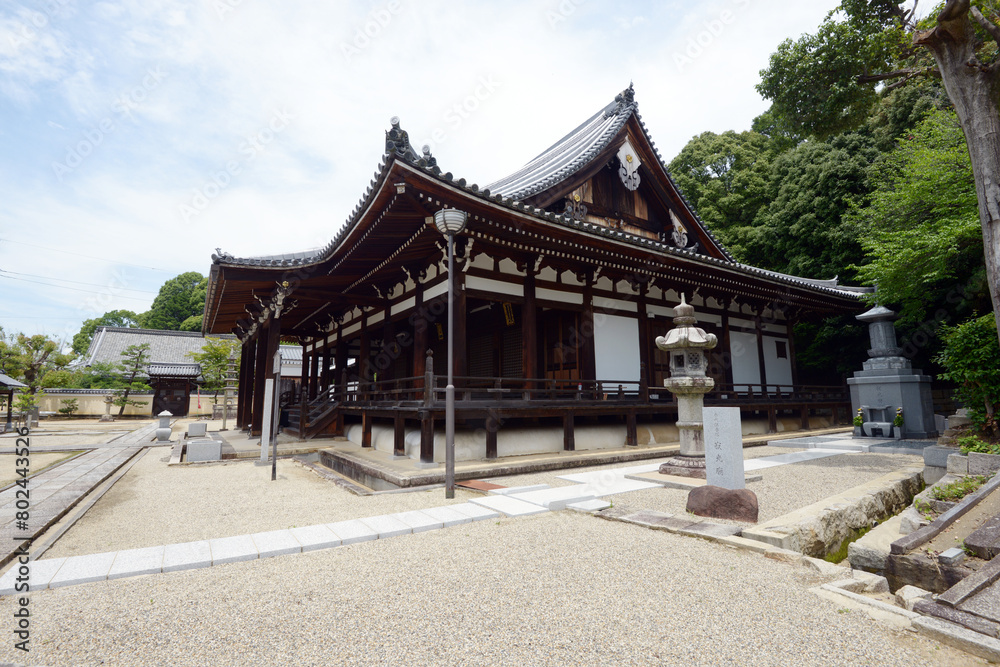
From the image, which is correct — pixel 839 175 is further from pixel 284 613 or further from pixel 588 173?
pixel 284 613

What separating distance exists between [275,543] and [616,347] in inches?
356

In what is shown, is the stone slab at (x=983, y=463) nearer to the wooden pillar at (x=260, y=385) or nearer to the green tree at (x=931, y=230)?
the green tree at (x=931, y=230)

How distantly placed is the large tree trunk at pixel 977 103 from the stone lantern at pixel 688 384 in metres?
3.89

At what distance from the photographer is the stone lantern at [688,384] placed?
25.7 ft

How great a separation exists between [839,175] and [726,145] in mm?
10862

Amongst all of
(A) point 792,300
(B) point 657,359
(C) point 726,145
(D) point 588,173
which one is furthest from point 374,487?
(C) point 726,145

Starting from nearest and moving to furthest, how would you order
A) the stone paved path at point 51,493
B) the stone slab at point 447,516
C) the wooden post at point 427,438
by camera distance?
the stone paved path at point 51,493 → the stone slab at point 447,516 → the wooden post at point 427,438

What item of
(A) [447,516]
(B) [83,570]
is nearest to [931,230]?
(A) [447,516]

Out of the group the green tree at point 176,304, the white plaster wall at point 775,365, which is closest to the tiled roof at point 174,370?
the green tree at point 176,304

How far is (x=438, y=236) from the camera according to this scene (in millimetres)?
8938

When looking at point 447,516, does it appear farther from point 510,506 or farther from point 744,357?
point 744,357

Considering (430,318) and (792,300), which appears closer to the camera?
(430,318)

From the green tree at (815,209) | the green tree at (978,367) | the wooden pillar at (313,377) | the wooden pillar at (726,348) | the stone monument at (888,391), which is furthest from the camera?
the wooden pillar at (313,377)

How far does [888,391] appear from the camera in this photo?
41.6 feet
